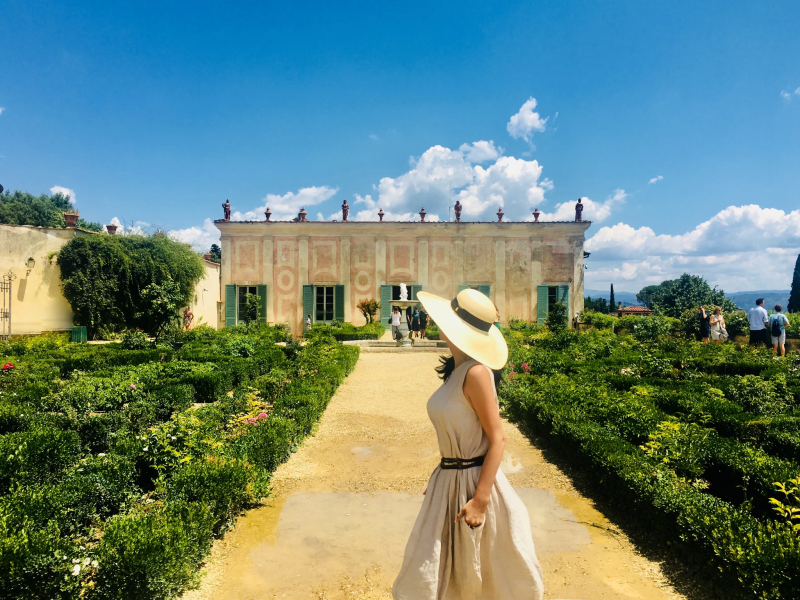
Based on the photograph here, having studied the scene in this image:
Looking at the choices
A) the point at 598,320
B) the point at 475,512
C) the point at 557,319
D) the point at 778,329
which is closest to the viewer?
the point at 475,512

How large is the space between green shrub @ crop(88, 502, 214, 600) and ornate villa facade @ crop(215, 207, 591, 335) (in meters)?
17.7

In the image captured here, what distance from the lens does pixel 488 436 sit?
6.27 feet

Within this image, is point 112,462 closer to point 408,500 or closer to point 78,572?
point 78,572

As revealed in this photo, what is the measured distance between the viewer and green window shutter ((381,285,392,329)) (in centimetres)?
2027

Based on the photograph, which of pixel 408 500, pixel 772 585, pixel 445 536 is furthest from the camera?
pixel 408 500

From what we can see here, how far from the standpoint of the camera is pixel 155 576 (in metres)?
2.56

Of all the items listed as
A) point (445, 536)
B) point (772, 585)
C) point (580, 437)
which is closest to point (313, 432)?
point (580, 437)

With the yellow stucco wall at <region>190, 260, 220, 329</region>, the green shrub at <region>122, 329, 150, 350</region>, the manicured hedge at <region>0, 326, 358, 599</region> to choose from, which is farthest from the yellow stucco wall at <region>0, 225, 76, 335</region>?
the manicured hedge at <region>0, 326, 358, 599</region>

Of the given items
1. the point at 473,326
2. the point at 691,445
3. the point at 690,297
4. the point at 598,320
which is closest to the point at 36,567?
the point at 473,326

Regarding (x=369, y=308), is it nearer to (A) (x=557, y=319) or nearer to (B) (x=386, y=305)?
(B) (x=386, y=305)

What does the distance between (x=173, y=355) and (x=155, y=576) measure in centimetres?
888

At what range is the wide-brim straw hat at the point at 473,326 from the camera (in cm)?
201

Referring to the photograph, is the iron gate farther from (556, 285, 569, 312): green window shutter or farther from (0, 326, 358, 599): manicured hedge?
(556, 285, 569, 312): green window shutter

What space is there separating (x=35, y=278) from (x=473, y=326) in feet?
68.9
